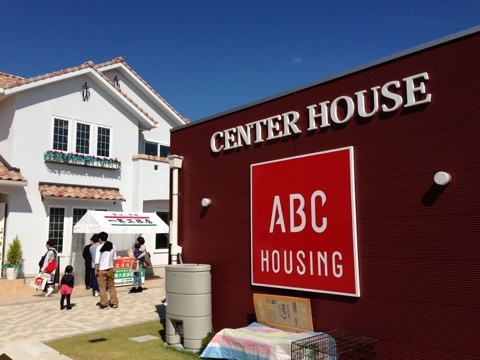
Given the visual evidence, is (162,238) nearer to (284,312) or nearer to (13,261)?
(13,261)

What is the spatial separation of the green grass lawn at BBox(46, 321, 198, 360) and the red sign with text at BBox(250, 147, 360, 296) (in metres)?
2.14

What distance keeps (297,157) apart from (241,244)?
6.63 feet

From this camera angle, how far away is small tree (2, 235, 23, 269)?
1572 centimetres

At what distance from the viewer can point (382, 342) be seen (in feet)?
19.1

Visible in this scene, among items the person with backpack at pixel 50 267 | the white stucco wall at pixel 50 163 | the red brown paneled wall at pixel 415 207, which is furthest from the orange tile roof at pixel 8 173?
the red brown paneled wall at pixel 415 207

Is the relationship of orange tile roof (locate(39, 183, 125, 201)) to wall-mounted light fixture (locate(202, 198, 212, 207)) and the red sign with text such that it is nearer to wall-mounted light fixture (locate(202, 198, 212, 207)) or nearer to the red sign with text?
wall-mounted light fixture (locate(202, 198, 212, 207))

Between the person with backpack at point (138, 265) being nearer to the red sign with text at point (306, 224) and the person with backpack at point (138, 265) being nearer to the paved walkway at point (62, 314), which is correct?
the paved walkway at point (62, 314)

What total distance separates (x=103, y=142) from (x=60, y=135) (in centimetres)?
199

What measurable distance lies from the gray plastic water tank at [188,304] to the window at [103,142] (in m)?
12.6

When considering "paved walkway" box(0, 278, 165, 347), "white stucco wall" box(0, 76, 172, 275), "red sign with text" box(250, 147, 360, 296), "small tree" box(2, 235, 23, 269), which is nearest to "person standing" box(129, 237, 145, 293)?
"paved walkway" box(0, 278, 165, 347)

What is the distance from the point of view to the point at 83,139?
19.0 metres

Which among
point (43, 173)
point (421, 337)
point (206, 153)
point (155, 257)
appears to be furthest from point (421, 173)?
point (155, 257)

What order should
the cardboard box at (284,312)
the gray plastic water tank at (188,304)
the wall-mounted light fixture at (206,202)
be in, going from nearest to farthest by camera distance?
the cardboard box at (284,312), the gray plastic water tank at (188,304), the wall-mounted light fixture at (206,202)

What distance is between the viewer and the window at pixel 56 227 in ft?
57.1
